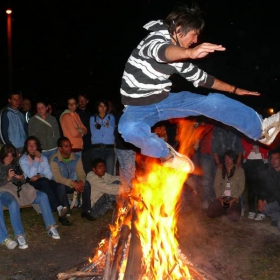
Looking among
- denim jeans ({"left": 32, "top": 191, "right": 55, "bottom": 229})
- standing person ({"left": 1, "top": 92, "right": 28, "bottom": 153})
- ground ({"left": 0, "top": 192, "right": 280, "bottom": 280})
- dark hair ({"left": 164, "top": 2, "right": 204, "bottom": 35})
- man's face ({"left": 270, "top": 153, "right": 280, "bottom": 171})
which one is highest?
dark hair ({"left": 164, "top": 2, "right": 204, "bottom": 35})

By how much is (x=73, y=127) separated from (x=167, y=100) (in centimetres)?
457

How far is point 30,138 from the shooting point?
759 centimetres

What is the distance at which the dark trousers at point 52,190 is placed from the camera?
7.45m

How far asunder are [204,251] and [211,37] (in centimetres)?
1809

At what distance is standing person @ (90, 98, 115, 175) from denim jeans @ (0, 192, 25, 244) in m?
2.13

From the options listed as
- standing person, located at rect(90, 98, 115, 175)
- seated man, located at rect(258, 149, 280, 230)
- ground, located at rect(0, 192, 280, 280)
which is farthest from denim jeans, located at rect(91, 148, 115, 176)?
seated man, located at rect(258, 149, 280, 230)

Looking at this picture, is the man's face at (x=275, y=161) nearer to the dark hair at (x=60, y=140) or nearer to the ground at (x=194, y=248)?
the ground at (x=194, y=248)

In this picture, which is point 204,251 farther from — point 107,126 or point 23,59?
point 23,59

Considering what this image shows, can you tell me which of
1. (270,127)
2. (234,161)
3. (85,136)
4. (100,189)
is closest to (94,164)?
(100,189)

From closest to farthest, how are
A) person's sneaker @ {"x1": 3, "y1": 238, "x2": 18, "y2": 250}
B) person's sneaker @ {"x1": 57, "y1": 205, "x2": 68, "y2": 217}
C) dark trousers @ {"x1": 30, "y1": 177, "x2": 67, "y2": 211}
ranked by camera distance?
person's sneaker @ {"x1": 3, "y1": 238, "x2": 18, "y2": 250} → dark trousers @ {"x1": 30, "y1": 177, "x2": 67, "y2": 211} → person's sneaker @ {"x1": 57, "y1": 205, "x2": 68, "y2": 217}

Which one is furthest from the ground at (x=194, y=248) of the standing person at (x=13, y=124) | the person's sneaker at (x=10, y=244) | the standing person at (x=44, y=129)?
the standing person at (x=13, y=124)

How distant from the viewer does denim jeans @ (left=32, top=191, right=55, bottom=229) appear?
706 centimetres

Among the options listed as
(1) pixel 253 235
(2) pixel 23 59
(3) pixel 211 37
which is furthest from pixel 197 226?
(2) pixel 23 59

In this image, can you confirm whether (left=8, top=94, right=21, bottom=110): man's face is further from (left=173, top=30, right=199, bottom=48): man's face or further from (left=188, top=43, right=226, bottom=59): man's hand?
(left=188, top=43, right=226, bottom=59): man's hand
